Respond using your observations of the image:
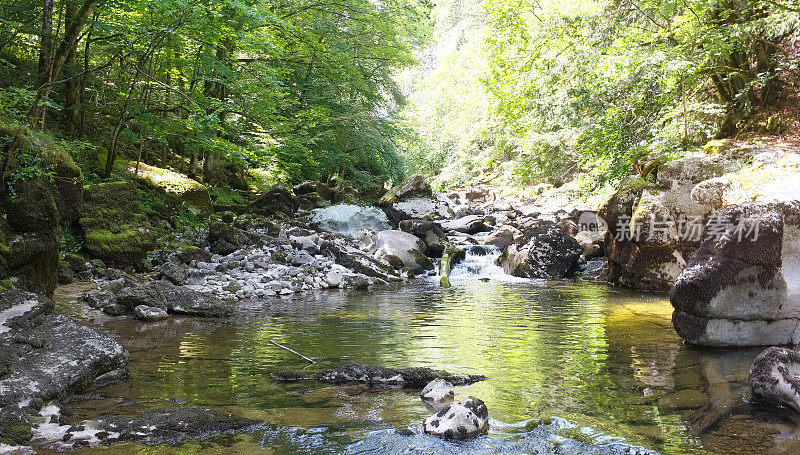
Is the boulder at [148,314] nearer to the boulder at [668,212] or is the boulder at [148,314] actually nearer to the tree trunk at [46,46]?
the tree trunk at [46,46]

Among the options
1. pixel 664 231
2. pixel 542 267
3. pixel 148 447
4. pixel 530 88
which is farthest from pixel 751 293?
pixel 530 88

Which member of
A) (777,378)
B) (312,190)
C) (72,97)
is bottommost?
(777,378)

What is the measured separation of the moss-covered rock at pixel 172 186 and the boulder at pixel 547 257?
27.4ft

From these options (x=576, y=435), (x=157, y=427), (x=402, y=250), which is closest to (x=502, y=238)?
(x=402, y=250)

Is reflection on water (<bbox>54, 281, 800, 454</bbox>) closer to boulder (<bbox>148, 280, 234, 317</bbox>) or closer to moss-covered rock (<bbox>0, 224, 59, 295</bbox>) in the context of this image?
boulder (<bbox>148, 280, 234, 317</bbox>)

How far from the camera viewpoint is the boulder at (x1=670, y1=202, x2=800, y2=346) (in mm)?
6395

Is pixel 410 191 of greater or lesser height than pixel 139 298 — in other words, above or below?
above

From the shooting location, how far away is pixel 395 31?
813 inches

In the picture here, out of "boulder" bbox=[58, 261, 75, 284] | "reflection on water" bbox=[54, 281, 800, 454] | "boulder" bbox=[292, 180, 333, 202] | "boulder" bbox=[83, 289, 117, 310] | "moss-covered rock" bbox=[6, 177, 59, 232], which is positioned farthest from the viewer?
"boulder" bbox=[292, 180, 333, 202]

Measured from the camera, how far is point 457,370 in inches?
223

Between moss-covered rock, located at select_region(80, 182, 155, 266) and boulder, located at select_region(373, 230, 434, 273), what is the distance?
20.0ft

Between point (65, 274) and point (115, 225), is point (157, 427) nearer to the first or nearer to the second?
point (65, 274)

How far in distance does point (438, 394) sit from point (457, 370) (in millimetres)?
1109

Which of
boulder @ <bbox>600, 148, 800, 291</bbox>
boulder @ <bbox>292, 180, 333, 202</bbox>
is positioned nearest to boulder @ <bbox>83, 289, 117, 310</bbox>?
boulder @ <bbox>600, 148, 800, 291</bbox>
